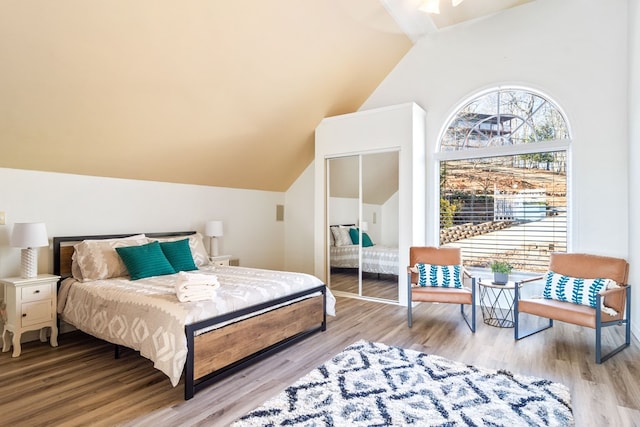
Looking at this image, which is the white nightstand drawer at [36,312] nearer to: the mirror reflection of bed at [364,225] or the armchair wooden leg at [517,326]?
the mirror reflection of bed at [364,225]

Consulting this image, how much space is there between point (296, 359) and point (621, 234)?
3754mm

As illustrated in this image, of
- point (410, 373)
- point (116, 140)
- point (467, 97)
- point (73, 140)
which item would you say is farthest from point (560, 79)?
point (73, 140)

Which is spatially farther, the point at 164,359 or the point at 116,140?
the point at 116,140

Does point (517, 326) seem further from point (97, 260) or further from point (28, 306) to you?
point (28, 306)

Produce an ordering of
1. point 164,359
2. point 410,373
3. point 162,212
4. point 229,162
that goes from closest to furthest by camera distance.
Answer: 1. point 164,359
2. point 410,373
3. point 162,212
4. point 229,162

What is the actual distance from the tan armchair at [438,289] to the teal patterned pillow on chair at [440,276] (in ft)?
0.18

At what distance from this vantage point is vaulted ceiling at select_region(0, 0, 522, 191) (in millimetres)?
2766

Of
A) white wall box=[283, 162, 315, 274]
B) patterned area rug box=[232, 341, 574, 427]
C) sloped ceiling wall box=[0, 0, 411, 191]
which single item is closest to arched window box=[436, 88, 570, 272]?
sloped ceiling wall box=[0, 0, 411, 191]

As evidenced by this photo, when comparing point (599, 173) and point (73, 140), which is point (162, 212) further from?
point (599, 173)

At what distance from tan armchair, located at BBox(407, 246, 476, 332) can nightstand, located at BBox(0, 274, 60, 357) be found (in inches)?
138

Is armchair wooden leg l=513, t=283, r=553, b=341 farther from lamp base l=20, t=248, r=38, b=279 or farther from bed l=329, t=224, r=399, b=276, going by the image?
lamp base l=20, t=248, r=38, b=279

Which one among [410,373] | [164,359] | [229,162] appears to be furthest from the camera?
[229,162]

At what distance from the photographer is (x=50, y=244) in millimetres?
3734

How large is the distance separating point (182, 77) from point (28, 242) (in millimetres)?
2013
